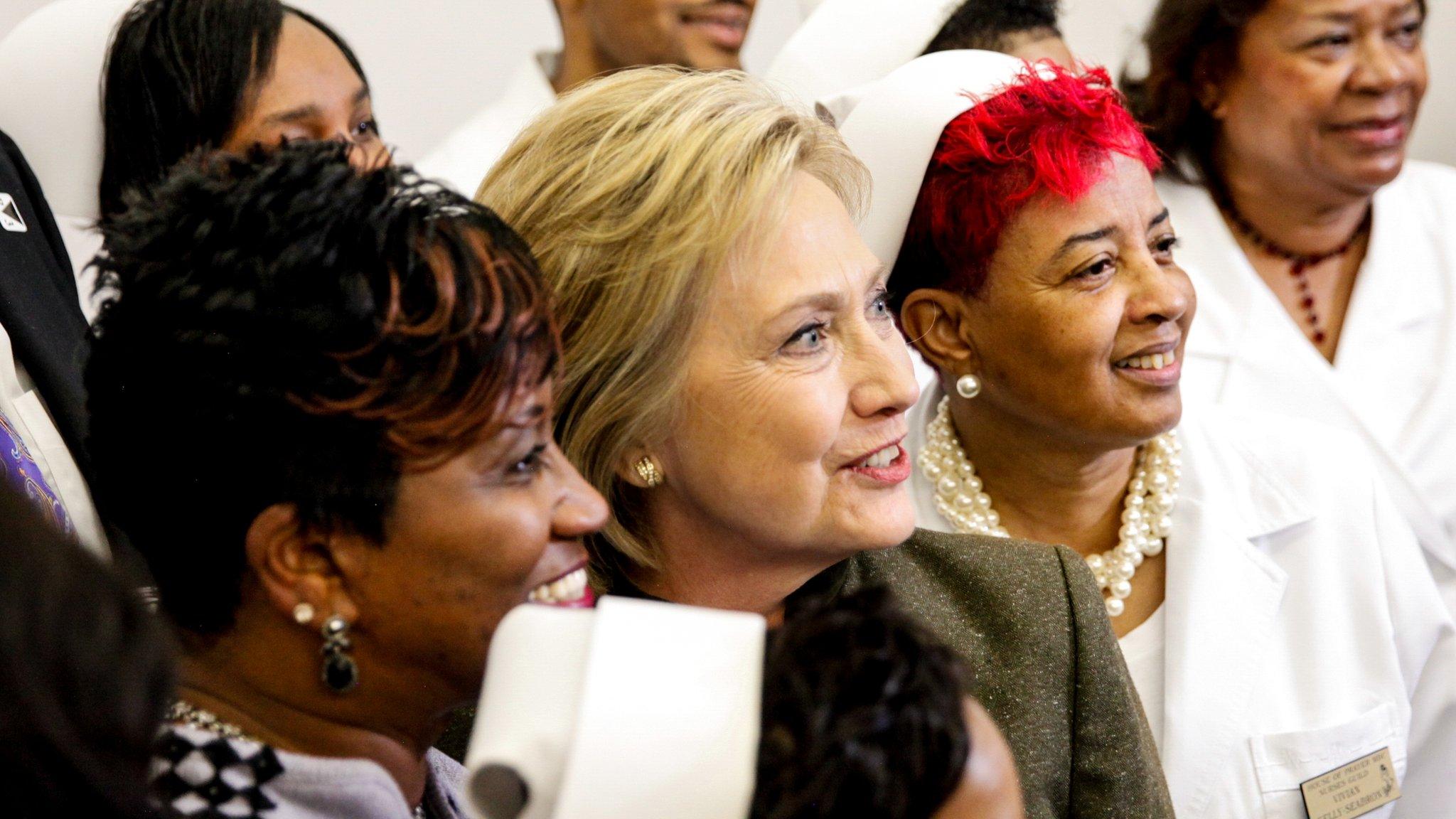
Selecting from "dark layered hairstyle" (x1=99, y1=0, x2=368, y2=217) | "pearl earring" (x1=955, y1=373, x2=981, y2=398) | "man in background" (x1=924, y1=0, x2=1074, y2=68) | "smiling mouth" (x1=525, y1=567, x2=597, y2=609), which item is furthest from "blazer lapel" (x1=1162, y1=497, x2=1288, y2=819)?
"dark layered hairstyle" (x1=99, y1=0, x2=368, y2=217)

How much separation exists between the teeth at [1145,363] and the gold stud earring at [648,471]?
711 mm

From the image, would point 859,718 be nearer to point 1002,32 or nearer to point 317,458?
point 317,458

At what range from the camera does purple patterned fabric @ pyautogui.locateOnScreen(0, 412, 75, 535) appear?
144cm

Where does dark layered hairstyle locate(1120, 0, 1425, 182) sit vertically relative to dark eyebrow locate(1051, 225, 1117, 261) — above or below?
below

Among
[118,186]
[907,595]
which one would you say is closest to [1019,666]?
[907,595]

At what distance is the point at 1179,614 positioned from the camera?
2.00 metres

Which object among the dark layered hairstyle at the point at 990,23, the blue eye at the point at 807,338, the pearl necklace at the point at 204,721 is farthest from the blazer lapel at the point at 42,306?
the dark layered hairstyle at the point at 990,23

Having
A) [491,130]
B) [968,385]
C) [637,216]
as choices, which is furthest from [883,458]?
[491,130]

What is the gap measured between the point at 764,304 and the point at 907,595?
38 cm

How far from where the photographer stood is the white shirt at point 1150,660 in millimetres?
1975

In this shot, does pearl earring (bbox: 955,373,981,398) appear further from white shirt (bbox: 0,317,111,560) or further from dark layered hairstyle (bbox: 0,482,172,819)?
dark layered hairstyle (bbox: 0,482,172,819)

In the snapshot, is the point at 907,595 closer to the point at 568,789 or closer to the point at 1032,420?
the point at 1032,420

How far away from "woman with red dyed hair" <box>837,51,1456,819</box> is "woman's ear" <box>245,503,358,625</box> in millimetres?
1089

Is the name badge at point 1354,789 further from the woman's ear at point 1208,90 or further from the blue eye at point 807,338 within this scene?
the woman's ear at point 1208,90
